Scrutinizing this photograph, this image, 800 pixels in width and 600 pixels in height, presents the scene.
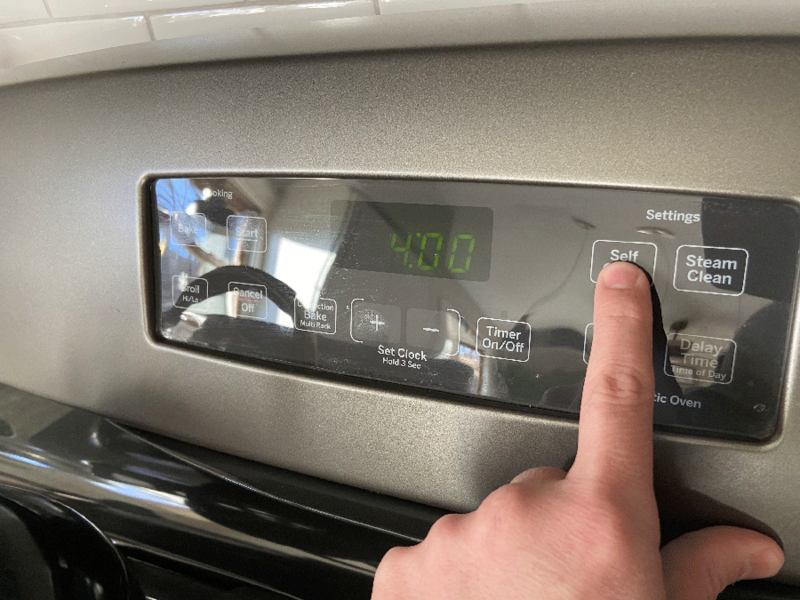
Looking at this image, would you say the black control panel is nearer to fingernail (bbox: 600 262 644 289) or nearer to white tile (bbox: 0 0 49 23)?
fingernail (bbox: 600 262 644 289)

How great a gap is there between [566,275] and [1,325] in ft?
1.77

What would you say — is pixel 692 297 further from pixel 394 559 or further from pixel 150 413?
pixel 150 413

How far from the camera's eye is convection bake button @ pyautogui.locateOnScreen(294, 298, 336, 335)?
0.43m

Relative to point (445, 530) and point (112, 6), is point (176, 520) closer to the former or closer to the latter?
point (445, 530)

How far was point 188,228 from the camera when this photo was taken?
1.54 ft

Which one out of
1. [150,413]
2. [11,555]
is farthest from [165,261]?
[11,555]

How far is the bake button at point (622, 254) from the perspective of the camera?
0.34 meters

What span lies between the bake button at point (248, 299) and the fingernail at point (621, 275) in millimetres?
251

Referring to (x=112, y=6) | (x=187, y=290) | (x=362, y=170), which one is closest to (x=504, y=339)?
(x=362, y=170)

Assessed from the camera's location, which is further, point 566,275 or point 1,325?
point 1,325

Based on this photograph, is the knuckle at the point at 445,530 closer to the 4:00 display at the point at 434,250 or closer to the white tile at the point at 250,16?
the 4:00 display at the point at 434,250

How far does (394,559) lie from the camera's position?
375 mm

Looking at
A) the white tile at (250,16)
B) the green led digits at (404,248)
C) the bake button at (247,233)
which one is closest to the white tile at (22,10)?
the white tile at (250,16)

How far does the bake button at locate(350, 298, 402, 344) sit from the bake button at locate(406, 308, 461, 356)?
10mm
